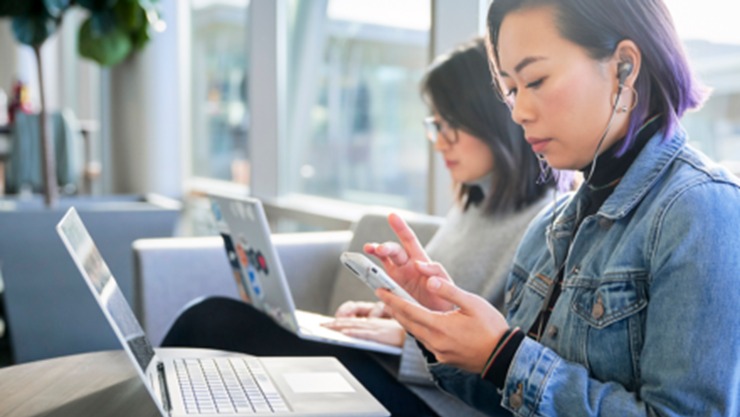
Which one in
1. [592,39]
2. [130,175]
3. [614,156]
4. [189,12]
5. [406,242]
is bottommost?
[130,175]

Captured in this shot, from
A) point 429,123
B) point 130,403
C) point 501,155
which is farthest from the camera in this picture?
point 429,123

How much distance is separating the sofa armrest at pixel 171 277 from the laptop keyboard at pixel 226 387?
108 centimetres

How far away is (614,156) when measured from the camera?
42.4 inches

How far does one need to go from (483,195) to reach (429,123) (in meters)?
0.20

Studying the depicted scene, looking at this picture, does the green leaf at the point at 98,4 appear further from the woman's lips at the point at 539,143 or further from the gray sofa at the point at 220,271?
the woman's lips at the point at 539,143

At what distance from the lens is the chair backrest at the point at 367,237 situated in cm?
221

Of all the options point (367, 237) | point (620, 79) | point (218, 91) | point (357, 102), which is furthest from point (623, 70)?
point (218, 91)

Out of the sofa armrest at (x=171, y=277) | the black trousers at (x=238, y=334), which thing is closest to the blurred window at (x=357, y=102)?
the sofa armrest at (x=171, y=277)

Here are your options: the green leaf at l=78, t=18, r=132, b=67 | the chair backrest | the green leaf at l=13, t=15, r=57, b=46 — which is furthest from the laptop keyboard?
the green leaf at l=78, t=18, r=132, b=67

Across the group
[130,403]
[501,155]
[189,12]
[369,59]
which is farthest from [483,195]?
[189,12]

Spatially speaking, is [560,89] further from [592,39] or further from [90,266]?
[90,266]

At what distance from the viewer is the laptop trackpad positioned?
117cm

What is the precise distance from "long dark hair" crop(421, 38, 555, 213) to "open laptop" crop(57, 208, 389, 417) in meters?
0.60

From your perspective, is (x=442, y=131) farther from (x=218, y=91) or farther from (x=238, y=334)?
(x=218, y=91)
